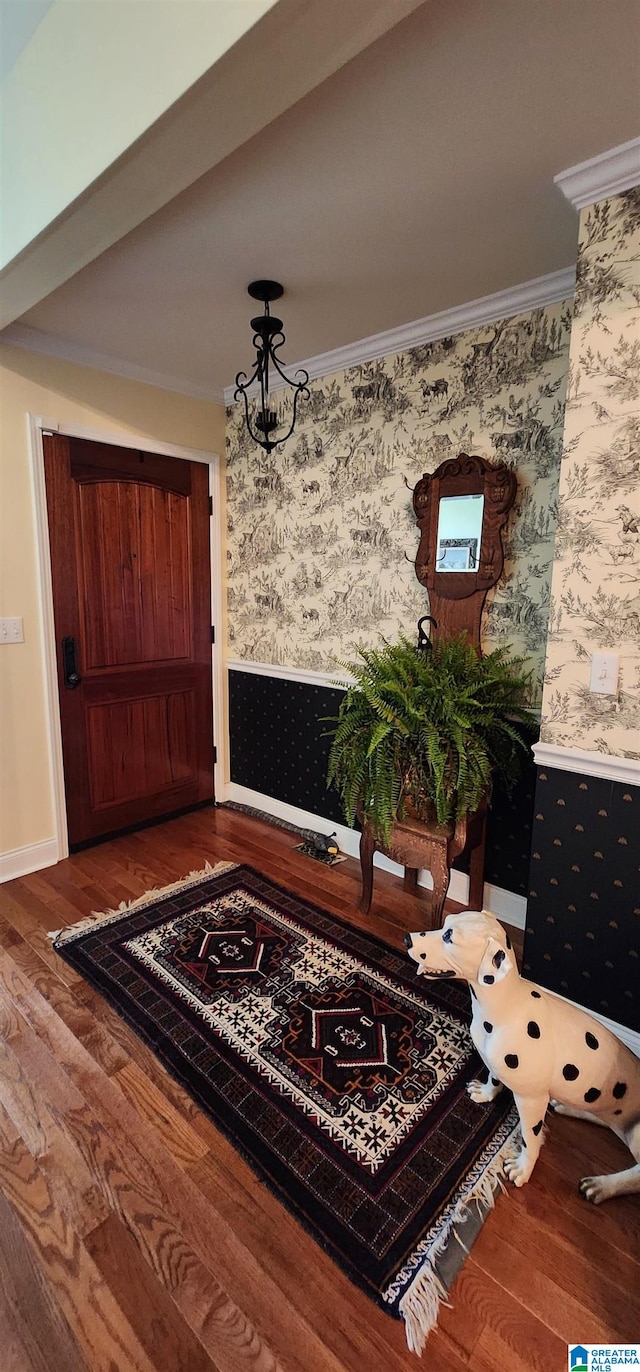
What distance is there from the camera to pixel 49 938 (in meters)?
2.29

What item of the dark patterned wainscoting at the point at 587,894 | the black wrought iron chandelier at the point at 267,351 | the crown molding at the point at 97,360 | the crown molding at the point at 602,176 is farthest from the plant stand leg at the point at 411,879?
the crown molding at the point at 97,360

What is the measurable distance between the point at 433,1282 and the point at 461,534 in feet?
7.10

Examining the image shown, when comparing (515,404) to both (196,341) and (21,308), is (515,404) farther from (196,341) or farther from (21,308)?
(21,308)

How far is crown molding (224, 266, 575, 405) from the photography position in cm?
204

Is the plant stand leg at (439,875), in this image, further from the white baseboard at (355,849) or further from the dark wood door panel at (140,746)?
the dark wood door panel at (140,746)

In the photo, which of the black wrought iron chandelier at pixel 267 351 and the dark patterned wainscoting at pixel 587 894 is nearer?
the dark patterned wainscoting at pixel 587 894

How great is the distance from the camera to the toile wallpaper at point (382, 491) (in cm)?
216

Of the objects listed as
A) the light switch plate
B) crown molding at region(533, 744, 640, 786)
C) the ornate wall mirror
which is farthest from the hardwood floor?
the ornate wall mirror

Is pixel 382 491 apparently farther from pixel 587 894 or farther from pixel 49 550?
pixel 587 894

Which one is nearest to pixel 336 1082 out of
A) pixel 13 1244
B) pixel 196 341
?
pixel 13 1244

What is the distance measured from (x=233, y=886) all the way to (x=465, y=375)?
2.33m

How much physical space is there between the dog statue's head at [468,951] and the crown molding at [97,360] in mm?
2752

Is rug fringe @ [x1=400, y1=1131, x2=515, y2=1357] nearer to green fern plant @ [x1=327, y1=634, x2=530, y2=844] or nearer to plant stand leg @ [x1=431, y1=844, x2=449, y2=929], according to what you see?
plant stand leg @ [x1=431, y1=844, x2=449, y2=929]

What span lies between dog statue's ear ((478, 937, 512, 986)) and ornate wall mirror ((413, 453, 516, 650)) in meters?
1.28
